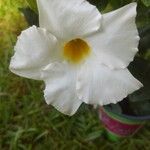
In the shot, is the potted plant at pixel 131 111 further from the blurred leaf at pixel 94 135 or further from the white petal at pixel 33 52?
the white petal at pixel 33 52

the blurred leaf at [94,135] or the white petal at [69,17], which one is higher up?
the white petal at [69,17]

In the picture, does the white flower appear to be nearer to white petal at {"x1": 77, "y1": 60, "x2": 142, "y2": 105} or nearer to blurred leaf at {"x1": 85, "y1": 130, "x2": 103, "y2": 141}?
white petal at {"x1": 77, "y1": 60, "x2": 142, "y2": 105}

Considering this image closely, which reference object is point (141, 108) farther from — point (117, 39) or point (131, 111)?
point (117, 39)

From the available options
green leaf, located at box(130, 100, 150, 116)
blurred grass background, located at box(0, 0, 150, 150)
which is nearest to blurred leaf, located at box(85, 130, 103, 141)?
blurred grass background, located at box(0, 0, 150, 150)

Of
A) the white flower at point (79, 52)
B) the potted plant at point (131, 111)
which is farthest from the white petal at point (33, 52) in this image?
the potted plant at point (131, 111)

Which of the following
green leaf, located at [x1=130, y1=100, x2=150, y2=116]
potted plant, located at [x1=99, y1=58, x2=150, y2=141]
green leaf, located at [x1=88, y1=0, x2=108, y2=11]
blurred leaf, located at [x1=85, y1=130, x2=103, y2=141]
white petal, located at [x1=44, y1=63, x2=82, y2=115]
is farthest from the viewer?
blurred leaf, located at [x1=85, y1=130, x2=103, y2=141]

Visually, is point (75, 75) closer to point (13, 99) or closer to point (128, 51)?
point (128, 51)
